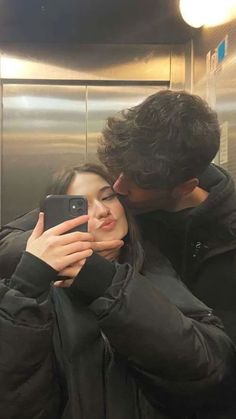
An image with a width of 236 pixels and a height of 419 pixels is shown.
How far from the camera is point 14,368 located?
35.9 inches

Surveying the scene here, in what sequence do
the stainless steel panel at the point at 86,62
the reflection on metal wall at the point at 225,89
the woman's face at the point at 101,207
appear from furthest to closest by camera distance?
the stainless steel panel at the point at 86,62 → the reflection on metal wall at the point at 225,89 → the woman's face at the point at 101,207

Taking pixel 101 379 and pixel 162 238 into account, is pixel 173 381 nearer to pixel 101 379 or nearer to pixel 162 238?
pixel 101 379

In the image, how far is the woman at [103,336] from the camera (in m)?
0.89

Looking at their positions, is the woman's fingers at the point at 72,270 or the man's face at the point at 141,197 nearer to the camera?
the woman's fingers at the point at 72,270

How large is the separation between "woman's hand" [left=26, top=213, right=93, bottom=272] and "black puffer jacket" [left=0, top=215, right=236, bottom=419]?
2cm

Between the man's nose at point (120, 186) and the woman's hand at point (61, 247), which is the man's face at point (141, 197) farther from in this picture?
the woman's hand at point (61, 247)

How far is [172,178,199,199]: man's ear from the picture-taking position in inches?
44.4

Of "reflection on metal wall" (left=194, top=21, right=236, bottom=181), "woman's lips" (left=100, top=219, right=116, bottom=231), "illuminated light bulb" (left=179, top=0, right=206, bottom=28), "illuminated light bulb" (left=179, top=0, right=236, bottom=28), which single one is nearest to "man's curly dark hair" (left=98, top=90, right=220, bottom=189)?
"woman's lips" (left=100, top=219, right=116, bottom=231)

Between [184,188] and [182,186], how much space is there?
0.5 inches

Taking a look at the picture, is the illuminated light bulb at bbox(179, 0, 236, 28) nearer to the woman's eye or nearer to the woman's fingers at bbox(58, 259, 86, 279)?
the woman's eye

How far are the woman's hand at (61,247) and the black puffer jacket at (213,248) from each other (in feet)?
1.08

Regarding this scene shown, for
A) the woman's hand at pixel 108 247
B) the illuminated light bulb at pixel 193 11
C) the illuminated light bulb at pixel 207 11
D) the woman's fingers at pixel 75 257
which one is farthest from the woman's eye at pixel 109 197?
the illuminated light bulb at pixel 193 11

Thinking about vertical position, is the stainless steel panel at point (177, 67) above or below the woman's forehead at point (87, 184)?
above

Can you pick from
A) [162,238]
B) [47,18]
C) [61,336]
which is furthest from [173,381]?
[47,18]
